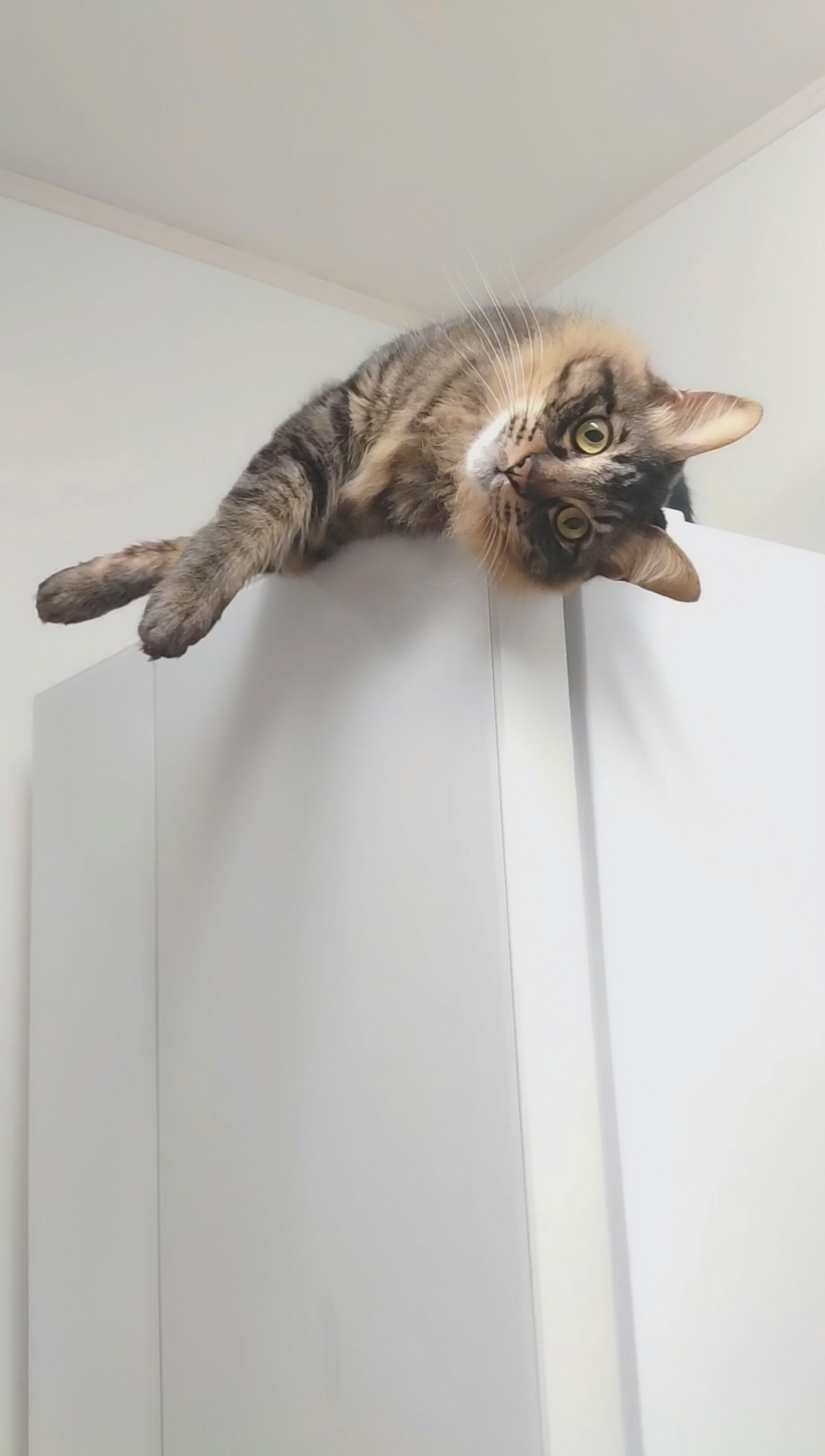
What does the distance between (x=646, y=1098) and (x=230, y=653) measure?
0.52 m

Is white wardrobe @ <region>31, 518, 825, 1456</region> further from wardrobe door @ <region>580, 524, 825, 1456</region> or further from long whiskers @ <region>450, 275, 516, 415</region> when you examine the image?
long whiskers @ <region>450, 275, 516, 415</region>

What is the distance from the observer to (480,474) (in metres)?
0.83

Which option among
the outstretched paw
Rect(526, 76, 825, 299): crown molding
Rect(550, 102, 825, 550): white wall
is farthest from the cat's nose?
Rect(526, 76, 825, 299): crown molding

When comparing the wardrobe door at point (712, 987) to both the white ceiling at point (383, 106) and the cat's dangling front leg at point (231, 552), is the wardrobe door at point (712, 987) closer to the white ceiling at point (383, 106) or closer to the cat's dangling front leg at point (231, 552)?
the cat's dangling front leg at point (231, 552)

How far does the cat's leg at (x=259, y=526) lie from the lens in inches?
31.7

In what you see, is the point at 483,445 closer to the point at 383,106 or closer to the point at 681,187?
the point at 383,106

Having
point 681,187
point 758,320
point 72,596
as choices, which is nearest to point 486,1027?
point 72,596

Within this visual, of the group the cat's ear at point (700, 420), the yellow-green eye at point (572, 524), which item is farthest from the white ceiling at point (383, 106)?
the yellow-green eye at point (572, 524)

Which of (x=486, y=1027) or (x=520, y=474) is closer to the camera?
(x=486, y=1027)

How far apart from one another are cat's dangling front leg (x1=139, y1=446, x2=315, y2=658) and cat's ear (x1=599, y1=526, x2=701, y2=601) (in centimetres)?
26

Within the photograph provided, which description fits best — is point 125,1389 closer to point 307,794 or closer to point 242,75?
point 307,794

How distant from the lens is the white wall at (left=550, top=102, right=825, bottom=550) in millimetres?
1463

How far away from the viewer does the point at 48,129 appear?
1.51 m

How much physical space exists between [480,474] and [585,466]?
0.27 ft
